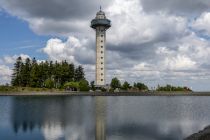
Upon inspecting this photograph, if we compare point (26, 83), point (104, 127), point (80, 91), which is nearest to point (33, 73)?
point (26, 83)

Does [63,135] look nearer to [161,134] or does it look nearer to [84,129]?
[84,129]

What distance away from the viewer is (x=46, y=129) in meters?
43.6

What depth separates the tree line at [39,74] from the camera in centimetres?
18575

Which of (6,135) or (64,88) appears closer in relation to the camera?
(6,135)

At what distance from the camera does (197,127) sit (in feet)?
157

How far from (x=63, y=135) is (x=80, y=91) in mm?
151094

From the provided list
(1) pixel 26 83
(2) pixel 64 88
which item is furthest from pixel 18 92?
(2) pixel 64 88

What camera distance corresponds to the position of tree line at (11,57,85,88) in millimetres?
185750

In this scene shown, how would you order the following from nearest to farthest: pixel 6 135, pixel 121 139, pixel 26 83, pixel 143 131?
pixel 121 139, pixel 6 135, pixel 143 131, pixel 26 83

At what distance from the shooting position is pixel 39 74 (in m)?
186

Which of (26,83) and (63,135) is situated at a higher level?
(26,83)

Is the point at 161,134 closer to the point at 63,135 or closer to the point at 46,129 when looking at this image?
the point at 63,135

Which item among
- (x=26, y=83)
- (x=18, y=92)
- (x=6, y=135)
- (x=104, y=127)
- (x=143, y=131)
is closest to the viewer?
(x=6, y=135)

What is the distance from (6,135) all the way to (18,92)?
142147 millimetres
